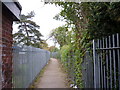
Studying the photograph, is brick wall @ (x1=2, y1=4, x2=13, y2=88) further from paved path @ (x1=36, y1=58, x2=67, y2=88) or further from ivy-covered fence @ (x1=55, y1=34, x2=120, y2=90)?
paved path @ (x1=36, y1=58, x2=67, y2=88)

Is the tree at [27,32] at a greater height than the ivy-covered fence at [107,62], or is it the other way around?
the tree at [27,32]

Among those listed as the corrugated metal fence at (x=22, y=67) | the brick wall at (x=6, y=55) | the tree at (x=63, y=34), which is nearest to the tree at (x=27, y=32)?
the tree at (x=63, y=34)

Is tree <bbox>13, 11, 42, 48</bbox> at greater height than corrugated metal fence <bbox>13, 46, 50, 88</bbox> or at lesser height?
greater

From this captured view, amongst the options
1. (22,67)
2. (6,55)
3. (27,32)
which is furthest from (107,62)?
(27,32)

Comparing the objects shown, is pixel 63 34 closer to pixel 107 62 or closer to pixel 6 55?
pixel 6 55

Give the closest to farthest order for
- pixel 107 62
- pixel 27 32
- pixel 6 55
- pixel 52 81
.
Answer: pixel 107 62 < pixel 6 55 < pixel 52 81 < pixel 27 32

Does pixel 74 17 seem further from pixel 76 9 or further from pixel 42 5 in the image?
pixel 42 5

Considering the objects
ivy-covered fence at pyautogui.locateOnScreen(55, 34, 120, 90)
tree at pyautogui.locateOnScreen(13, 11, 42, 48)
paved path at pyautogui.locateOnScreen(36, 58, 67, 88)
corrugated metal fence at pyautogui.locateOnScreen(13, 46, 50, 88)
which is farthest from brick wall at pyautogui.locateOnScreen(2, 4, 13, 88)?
tree at pyautogui.locateOnScreen(13, 11, 42, 48)

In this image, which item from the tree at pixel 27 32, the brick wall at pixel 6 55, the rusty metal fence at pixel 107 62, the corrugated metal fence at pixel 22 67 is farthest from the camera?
the tree at pixel 27 32

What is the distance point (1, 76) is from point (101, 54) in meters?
2.20

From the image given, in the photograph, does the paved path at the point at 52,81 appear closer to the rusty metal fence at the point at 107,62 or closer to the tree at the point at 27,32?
the rusty metal fence at the point at 107,62

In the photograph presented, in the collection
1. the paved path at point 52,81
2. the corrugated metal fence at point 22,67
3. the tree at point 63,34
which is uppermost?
the tree at point 63,34

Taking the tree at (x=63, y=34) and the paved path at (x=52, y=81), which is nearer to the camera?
the tree at (x=63, y=34)

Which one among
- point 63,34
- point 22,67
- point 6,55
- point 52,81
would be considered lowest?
point 52,81
